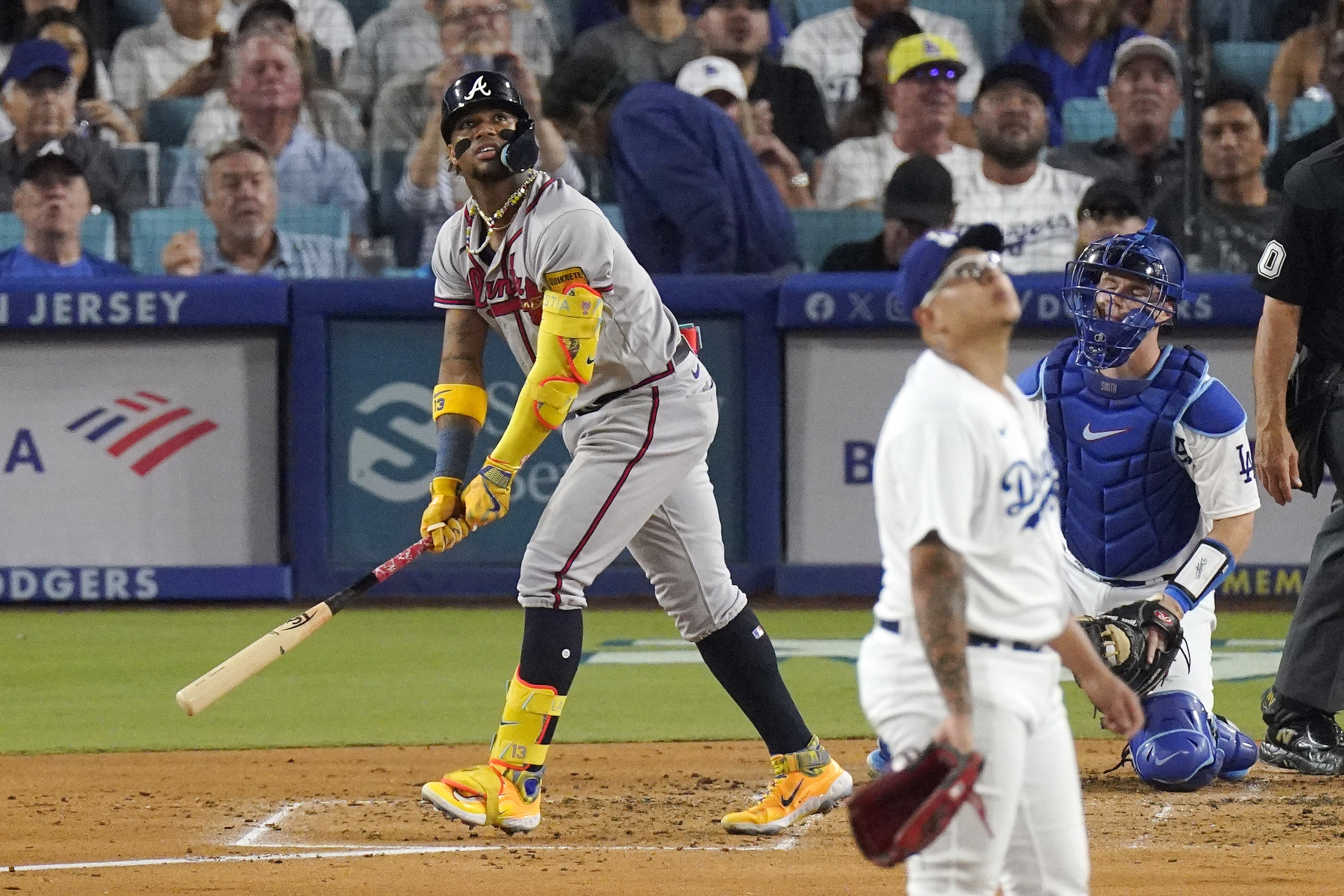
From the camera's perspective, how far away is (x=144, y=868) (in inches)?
164

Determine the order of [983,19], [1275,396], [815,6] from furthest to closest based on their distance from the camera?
1. [815,6]
2. [983,19]
3. [1275,396]

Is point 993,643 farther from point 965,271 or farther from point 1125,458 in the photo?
point 1125,458

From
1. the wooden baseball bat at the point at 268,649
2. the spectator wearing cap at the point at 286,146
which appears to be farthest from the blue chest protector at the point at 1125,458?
the spectator wearing cap at the point at 286,146

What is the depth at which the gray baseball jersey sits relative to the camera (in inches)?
171

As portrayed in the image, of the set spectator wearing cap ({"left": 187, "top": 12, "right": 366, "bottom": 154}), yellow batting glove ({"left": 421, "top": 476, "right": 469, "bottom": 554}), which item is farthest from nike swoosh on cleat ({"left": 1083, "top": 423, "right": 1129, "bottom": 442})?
spectator wearing cap ({"left": 187, "top": 12, "right": 366, "bottom": 154})

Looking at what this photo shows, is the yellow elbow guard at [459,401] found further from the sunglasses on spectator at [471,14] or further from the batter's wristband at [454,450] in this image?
the sunglasses on spectator at [471,14]

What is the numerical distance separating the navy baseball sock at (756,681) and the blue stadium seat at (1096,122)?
18.4 ft

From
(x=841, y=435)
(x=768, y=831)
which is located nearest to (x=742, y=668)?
(x=768, y=831)

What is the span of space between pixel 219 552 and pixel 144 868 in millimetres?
4736

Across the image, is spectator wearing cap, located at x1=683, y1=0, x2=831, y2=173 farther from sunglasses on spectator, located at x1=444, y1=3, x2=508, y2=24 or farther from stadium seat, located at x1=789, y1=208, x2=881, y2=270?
sunglasses on spectator, located at x1=444, y1=3, x2=508, y2=24

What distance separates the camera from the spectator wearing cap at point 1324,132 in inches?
363

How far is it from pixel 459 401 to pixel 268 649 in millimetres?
851

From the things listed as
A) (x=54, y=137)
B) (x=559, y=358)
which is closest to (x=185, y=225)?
(x=54, y=137)

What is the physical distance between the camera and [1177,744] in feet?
15.8
